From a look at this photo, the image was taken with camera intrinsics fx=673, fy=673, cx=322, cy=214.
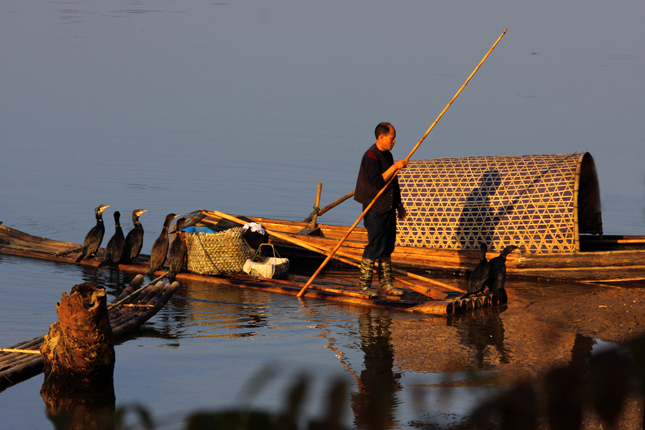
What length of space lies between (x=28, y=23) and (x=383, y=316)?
42.2m

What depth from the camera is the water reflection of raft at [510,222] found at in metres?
9.49

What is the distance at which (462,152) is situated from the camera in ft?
60.1

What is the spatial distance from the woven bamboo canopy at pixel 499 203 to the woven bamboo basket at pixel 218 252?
2788 mm

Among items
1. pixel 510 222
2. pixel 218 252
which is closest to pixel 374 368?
pixel 218 252

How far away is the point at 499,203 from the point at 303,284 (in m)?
3.37

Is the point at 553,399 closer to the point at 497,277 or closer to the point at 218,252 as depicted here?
the point at 497,277

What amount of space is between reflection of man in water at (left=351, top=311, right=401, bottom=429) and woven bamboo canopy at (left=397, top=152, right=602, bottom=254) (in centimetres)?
320

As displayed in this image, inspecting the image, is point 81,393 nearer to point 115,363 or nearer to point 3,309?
point 115,363

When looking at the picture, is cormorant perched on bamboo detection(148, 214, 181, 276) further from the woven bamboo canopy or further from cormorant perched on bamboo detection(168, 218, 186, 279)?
the woven bamboo canopy

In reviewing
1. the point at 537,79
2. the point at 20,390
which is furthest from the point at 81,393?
the point at 537,79

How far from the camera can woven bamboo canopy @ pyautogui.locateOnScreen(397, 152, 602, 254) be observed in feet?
31.8

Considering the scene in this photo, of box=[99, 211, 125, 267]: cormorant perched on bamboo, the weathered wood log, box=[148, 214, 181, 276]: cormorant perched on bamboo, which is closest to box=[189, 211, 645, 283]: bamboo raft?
box=[148, 214, 181, 276]: cormorant perched on bamboo

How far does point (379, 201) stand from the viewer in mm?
7887

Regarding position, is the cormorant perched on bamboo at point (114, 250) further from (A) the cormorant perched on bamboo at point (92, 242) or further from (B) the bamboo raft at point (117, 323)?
(B) the bamboo raft at point (117, 323)
